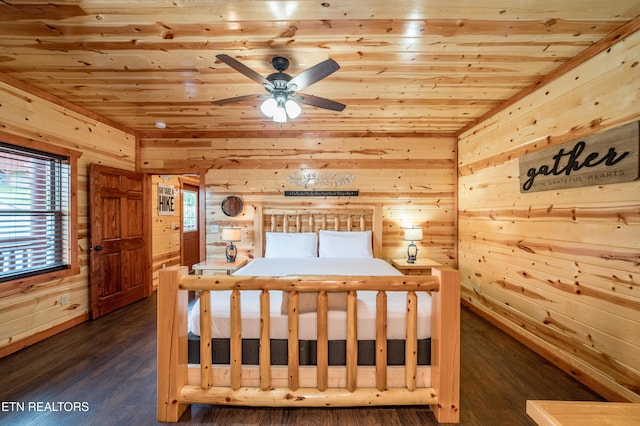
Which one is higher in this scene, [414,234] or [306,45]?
[306,45]

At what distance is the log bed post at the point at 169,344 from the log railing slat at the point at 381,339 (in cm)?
125

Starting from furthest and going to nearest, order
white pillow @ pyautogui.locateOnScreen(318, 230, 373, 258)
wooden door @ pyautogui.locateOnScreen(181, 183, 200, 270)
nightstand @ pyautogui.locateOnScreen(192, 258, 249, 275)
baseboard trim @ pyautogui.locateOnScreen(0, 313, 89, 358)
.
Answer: wooden door @ pyautogui.locateOnScreen(181, 183, 200, 270) → white pillow @ pyautogui.locateOnScreen(318, 230, 373, 258) → nightstand @ pyautogui.locateOnScreen(192, 258, 249, 275) → baseboard trim @ pyautogui.locateOnScreen(0, 313, 89, 358)

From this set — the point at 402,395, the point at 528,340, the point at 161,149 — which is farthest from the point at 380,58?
the point at 161,149

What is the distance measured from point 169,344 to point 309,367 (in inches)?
35.0

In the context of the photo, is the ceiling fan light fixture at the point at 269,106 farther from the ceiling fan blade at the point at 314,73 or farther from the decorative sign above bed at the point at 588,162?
the decorative sign above bed at the point at 588,162

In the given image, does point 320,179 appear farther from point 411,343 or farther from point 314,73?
point 411,343

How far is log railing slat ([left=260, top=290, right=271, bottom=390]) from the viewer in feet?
5.51

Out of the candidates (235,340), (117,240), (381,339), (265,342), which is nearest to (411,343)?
(381,339)

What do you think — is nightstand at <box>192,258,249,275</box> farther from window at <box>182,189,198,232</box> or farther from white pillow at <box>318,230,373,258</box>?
window at <box>182,189,198,232</box>

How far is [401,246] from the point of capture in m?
4.21

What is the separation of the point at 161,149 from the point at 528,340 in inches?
212

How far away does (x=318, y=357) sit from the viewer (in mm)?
1682

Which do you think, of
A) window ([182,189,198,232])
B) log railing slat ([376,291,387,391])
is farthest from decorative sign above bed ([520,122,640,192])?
window ([182,189,198,232])

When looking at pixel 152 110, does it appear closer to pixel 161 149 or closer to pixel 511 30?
pixel 161 149
